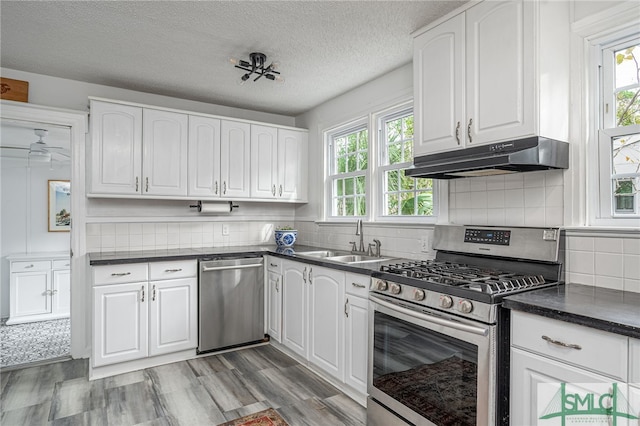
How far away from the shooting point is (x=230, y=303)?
336 centimetres

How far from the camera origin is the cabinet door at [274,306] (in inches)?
132

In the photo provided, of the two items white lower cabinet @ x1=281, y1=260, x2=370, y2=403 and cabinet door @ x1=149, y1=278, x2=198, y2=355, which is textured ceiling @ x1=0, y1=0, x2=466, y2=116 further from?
cabinet door @ x1=149, y1=278, x2=198, y2=355

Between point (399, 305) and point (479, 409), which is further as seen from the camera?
point (399, 305)

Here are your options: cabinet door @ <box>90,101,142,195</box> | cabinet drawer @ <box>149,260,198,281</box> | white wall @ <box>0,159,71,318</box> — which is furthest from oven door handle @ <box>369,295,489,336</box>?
white wall @ <box>0,159,71,318</box>

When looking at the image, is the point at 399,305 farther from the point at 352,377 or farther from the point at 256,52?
the point at 256,52

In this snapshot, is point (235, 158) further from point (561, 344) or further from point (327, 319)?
point (561, 344)

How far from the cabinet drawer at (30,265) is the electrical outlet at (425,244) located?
15.3 ft

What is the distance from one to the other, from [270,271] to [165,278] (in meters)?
0.93

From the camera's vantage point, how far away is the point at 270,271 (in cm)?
352

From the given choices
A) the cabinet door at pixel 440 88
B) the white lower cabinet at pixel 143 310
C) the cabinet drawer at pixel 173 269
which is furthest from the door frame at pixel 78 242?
the cabinet door at pixel 440 88

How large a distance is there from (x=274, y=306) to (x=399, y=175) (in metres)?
1.66

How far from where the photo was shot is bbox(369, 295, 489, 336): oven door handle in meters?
1.61

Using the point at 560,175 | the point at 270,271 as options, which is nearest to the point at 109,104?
the point at 270,271

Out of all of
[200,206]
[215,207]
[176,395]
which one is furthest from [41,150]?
[176,395]
